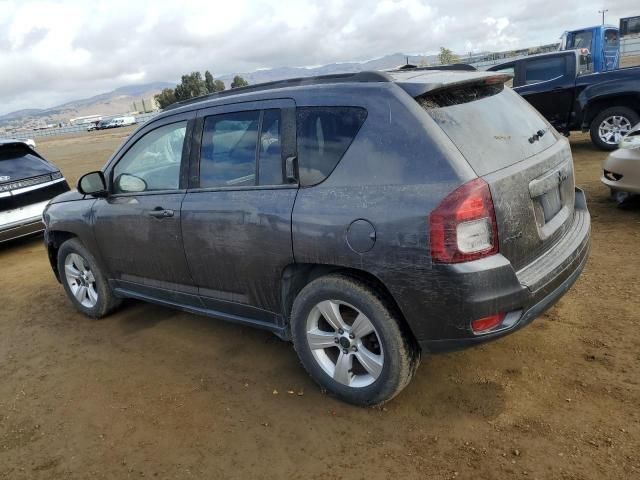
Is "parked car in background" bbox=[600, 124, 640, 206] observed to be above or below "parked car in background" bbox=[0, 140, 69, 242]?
below

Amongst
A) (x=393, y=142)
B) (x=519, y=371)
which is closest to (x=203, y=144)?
(x=393, y=142)

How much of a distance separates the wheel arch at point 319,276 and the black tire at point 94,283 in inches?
81.6

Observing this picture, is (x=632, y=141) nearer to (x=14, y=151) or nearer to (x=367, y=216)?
(x=367, y=216)

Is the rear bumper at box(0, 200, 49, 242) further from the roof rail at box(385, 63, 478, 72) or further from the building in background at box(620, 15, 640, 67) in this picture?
the building in background at box(620, 15, 640, 67)

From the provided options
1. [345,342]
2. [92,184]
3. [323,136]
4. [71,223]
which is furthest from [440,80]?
[71,223]

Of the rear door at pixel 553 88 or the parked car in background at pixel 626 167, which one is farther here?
the rear door at pixel 553 88

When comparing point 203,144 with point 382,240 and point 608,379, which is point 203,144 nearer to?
point 382,240

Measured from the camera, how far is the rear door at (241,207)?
3.08 metres

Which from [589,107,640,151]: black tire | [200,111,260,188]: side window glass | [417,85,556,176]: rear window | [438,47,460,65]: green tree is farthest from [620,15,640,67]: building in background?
[200,111,260,188]: side window glass

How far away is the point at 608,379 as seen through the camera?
9.82ft

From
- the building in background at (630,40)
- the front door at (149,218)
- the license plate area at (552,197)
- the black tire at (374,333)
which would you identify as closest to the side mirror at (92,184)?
the front door at (149,218)

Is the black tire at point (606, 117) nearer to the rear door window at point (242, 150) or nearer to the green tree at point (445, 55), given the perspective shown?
the rear door window at point (242, 150)

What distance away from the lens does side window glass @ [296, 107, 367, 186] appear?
9.37 feet

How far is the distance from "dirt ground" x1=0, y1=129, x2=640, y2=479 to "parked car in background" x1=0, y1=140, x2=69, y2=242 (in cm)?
339
